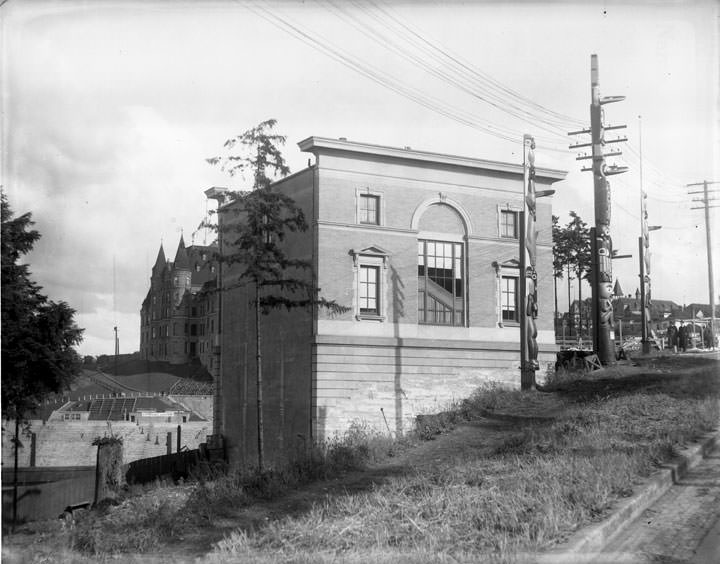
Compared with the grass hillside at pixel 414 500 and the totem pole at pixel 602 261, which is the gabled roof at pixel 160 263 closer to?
the grass hillside at pixel 414 500

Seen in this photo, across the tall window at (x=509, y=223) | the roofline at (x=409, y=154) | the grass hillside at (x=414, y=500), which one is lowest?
the grass hillside at (x=414, y=500)

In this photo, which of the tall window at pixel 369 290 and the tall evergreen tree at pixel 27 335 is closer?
the tall evergreen tree at pixel 27 335

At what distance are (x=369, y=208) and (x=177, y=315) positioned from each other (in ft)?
33.9

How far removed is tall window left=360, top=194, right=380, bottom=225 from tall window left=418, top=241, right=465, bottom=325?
232cm

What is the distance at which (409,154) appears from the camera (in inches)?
1144

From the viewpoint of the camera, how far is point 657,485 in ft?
31.3

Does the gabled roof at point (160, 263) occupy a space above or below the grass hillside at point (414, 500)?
above

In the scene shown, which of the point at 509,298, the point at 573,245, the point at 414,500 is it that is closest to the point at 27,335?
the point at 414,500

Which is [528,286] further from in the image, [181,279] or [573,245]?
[573,245]

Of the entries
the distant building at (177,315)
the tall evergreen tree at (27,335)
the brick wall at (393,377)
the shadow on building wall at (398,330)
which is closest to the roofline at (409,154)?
the shadow on building wall at (398,330)

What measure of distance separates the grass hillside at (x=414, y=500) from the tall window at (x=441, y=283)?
1278 centimetres

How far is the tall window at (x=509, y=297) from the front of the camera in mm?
31562

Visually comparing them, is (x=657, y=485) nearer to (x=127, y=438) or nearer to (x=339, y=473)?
(x=339, y=473)

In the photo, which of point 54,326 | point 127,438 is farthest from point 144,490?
point 127,438
